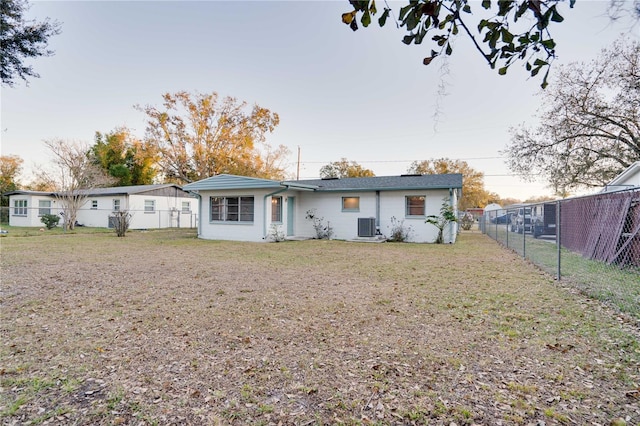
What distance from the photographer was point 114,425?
2.05 m

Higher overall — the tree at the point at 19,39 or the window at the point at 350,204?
the tree at the point at 19,39

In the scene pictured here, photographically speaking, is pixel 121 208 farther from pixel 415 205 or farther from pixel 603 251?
pixel 603 251

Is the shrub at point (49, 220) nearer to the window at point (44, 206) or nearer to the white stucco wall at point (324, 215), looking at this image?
the window at point (44, 206)

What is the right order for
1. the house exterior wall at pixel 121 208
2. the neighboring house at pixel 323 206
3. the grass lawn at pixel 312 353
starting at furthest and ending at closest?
the house exterior wall at pixel 121 208
the neighboring house at pixel 323 206
the grass lawn at pixel 312 353

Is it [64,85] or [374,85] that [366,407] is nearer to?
[374,85]

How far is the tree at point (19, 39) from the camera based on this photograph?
495 cm

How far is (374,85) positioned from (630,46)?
34.0 feet

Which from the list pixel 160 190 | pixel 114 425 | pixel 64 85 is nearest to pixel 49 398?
pixel 114 425

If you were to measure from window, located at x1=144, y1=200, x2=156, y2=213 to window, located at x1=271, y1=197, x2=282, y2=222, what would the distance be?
13.4 meters

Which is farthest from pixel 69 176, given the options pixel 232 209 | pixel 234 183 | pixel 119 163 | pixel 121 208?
pixel 119 163

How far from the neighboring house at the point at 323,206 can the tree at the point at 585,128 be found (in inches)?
243

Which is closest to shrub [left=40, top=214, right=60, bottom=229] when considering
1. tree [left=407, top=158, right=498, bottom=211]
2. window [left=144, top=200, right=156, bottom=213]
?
window [left=144, top=200, right=156, bottom=213]

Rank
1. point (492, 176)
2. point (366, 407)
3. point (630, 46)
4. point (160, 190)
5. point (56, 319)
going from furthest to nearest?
point (492, 176), point (160, 190), point (630, 46), point (56, 319), point (366, 407)

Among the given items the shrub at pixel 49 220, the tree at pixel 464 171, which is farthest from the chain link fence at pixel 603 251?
the tree at pixel 464 171
